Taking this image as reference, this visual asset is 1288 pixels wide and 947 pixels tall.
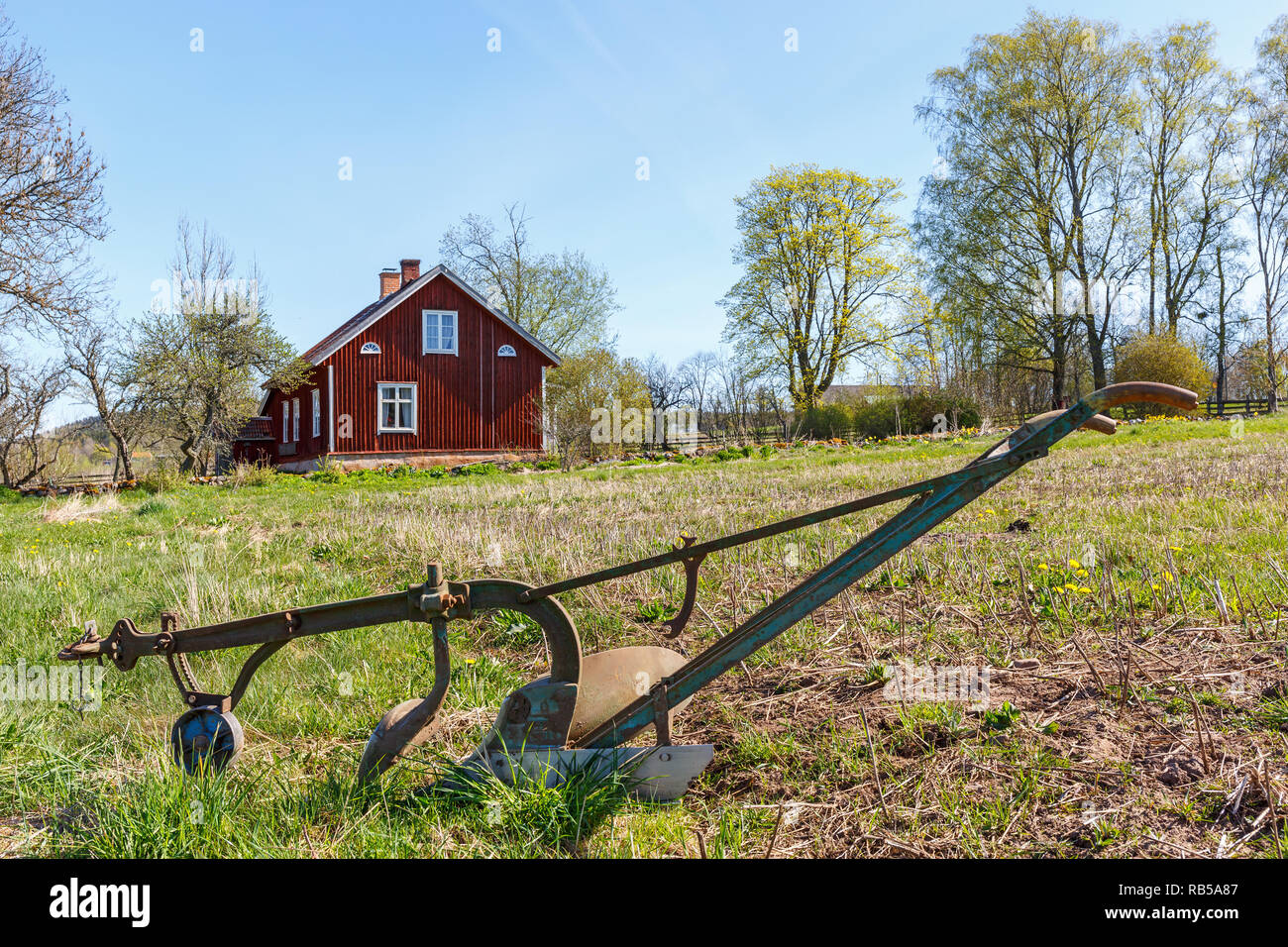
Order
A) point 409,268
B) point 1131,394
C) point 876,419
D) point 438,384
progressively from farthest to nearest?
point 409,268
point 876,419
point 438,384
point 1131,394

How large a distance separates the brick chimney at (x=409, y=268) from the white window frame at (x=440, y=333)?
3.22 meters

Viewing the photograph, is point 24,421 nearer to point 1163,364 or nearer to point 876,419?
point 876,419

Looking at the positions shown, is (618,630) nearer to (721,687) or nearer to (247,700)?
(721,687)

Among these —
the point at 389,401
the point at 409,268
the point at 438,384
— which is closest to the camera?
the point at 389,401

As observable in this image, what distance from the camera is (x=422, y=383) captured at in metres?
26.9

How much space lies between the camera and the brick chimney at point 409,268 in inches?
1164

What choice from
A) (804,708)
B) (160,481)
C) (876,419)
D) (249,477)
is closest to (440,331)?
(249,477)

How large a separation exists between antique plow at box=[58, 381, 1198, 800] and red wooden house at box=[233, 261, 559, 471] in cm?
2394

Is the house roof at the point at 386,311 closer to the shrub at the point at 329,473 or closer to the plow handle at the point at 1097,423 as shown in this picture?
the shrub at the point at 329,473

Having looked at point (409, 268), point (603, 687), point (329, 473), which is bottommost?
point (603, 687)

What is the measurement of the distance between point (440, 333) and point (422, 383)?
1.98m

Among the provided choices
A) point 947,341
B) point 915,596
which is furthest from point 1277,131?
point 915,596

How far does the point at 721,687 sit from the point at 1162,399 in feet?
7.02

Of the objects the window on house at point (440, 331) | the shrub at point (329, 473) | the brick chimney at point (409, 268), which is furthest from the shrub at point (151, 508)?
the brick chimney at point (409, 268)
